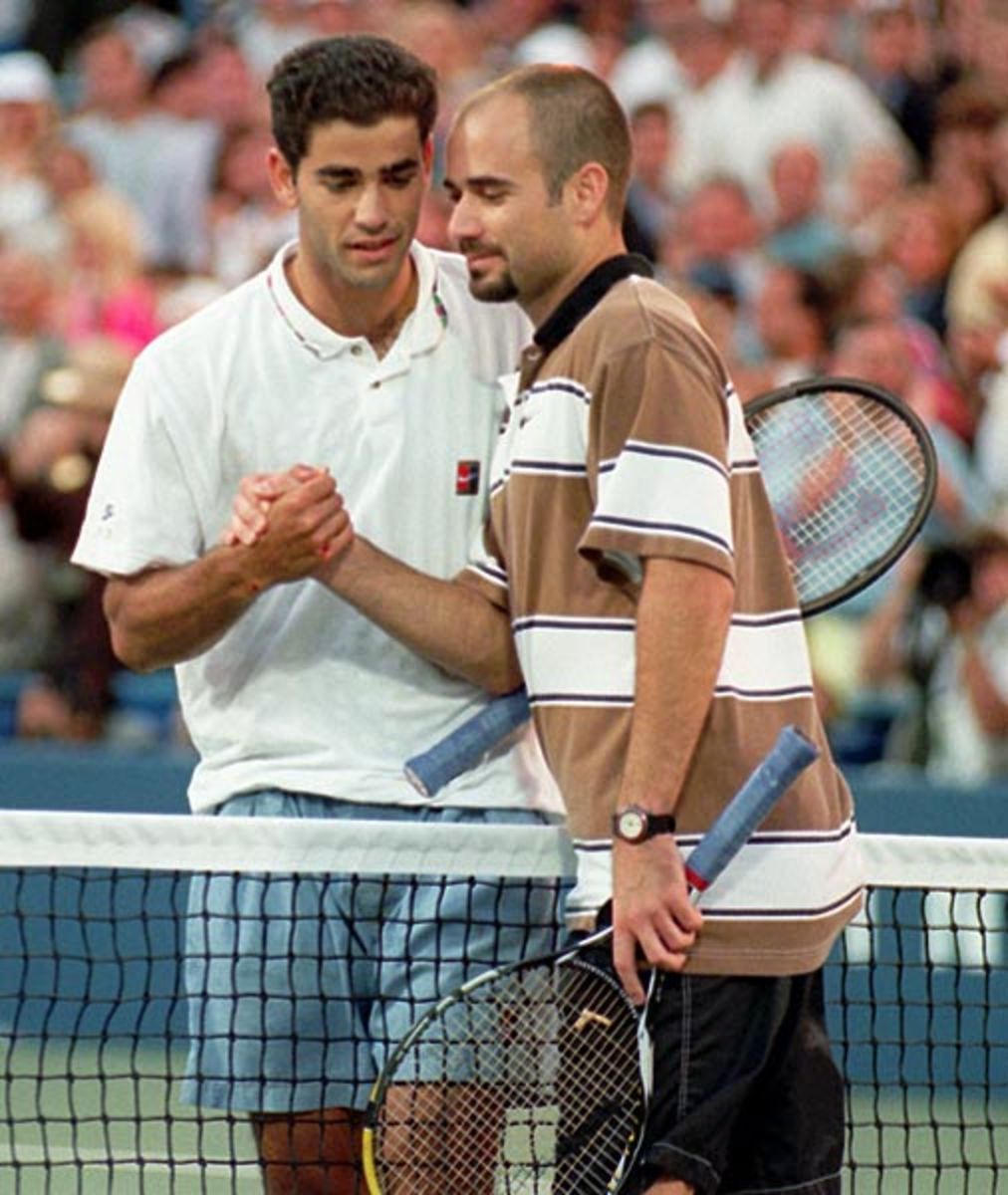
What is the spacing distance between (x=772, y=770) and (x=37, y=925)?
5.36 m

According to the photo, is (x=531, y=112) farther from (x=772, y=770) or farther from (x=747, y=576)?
(x=772, y=770)

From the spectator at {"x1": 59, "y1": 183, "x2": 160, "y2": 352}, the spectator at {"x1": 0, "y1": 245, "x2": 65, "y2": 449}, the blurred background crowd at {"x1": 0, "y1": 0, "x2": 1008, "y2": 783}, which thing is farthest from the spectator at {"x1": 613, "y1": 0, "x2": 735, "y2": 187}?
the spectator at {"x1": 0, "y1": 245, "x2": 65, "y2": 449}

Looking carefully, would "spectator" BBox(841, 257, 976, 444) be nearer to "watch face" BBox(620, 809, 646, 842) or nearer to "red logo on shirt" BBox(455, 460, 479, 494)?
"red logo on shirt" BBox(455, 460, 479, 494)

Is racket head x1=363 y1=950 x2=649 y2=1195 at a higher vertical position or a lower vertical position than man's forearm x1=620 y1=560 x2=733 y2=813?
lower

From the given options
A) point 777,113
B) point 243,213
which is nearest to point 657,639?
point 777,113

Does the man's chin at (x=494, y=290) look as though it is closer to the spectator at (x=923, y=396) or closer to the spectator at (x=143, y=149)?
the spectator at (x=923, y=396)

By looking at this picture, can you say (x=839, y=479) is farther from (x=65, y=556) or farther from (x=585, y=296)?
(x=65, y=556)

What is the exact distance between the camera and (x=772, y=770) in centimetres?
390

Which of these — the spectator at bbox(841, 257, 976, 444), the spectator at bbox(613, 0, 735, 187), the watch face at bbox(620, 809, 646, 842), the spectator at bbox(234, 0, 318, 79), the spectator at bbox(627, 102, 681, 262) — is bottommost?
the watch face at bbox(620, 809, 646, 842)

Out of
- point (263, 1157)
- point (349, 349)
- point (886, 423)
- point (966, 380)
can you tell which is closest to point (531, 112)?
point (349, 349)

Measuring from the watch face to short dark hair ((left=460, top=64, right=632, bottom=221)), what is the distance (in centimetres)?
90

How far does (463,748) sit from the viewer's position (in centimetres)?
439

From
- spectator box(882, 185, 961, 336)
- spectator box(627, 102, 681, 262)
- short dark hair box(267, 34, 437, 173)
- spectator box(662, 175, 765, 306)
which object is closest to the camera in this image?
short dark hair box(267, 34, 437, 173)

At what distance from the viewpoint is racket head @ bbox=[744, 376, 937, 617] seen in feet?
15.4
